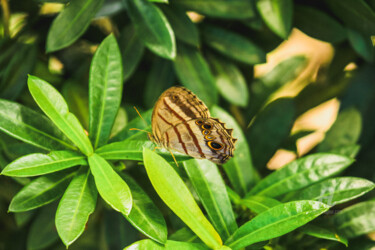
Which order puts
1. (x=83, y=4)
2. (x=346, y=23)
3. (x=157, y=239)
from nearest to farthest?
(x=157, y=239), (x=83, y=4), (x=346, y=23)

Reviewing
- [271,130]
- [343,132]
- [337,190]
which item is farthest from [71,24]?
[343,132]

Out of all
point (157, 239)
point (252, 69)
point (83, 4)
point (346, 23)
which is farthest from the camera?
point (252, 69)

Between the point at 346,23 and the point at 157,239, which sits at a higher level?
the point at 346,23

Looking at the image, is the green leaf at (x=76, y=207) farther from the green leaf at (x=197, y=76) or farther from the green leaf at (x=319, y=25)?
the green leaf at (x=319, y=25)

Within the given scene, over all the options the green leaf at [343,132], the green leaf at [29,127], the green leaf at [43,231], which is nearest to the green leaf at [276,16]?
the green leaf at [343,132]

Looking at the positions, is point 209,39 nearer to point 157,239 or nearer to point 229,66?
point 229,66

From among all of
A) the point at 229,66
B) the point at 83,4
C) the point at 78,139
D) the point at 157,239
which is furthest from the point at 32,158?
the point at 229,66
